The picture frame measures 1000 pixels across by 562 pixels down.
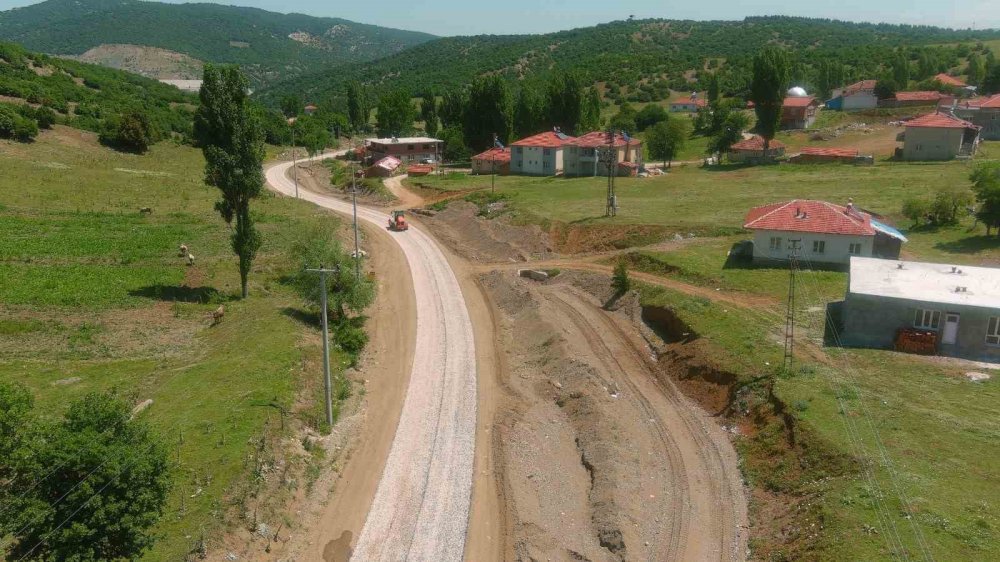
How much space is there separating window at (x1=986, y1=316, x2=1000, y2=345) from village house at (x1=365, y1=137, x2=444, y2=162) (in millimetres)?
91797

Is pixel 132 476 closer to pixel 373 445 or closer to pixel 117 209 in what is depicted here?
pixel 373 445

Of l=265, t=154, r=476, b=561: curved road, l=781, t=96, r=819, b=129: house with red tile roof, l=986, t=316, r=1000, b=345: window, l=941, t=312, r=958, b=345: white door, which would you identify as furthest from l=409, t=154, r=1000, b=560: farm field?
l=781, t=96, r=819, b=129: house with red tile roof

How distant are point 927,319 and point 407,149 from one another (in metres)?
91.6

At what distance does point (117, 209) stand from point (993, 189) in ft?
228

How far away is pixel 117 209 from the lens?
6419 centimetres

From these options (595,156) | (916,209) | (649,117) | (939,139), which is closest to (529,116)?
(649,117)

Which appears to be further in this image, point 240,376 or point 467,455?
point 240,376

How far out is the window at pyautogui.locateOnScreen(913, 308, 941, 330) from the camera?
112 ft

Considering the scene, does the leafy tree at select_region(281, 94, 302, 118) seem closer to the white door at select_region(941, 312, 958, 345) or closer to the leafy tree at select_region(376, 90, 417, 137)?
the leafy tree at select_region(376, 90, 417, 137)

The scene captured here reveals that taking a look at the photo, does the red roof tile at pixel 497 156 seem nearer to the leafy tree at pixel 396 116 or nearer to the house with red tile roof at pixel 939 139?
the leafy tree at pixel 396 116

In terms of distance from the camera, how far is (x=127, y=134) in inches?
3664

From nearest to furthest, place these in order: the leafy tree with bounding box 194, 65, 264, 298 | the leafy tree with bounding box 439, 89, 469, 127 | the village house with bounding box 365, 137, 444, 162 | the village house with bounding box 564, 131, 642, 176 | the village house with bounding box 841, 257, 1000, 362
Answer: the village house with bounding box 841, 257, 1000, 362, the leafy tree with bounding box 194, 65, 264, 298, the village house with bounding box 564, 131, 642, 176, the village house with bounding box 365, 137, 444, 162, the leafy tree with bounding box 439, 89, 469, 127

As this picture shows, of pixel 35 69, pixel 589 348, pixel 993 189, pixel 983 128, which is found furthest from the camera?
pixel 35 69

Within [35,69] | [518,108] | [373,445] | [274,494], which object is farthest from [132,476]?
[35,69]
